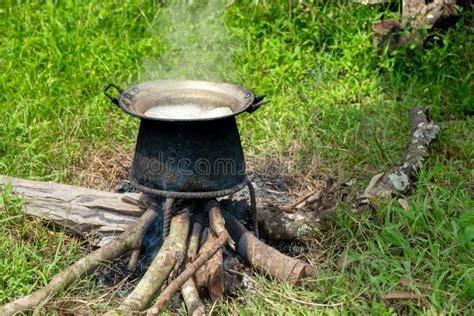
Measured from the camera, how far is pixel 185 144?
3.80 m

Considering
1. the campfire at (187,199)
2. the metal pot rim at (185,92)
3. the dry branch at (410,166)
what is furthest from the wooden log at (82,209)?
the dry branch at (410,166)

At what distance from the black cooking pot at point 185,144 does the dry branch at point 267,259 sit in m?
0.28

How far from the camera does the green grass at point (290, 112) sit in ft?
12.7

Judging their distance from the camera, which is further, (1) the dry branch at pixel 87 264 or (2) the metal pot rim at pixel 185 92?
(2) the metal pot rim at pixel 185 92

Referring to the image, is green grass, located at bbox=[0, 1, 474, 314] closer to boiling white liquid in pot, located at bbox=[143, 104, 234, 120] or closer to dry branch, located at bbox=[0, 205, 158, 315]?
dry branch, located at bbox=[0, 205, 158, 315]

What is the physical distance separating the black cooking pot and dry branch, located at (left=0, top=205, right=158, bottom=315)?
24cm

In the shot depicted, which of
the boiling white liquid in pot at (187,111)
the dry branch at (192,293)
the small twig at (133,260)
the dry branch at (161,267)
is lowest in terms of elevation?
the small twig at (133,260)

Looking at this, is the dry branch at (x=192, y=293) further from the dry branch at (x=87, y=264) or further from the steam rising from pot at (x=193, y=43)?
the steam rising from pot at (x=193, y=43)

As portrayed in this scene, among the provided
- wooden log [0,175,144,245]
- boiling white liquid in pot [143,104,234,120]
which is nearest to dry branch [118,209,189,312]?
wooden log [0,175,144,245]

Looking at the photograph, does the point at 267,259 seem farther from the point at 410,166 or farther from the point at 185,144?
the point at 410,166

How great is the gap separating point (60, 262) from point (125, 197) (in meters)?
0.52

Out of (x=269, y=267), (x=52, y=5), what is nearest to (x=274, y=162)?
(x=269, y=267)

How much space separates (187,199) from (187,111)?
1.57 ft

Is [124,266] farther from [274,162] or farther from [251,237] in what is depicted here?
[274,162]
